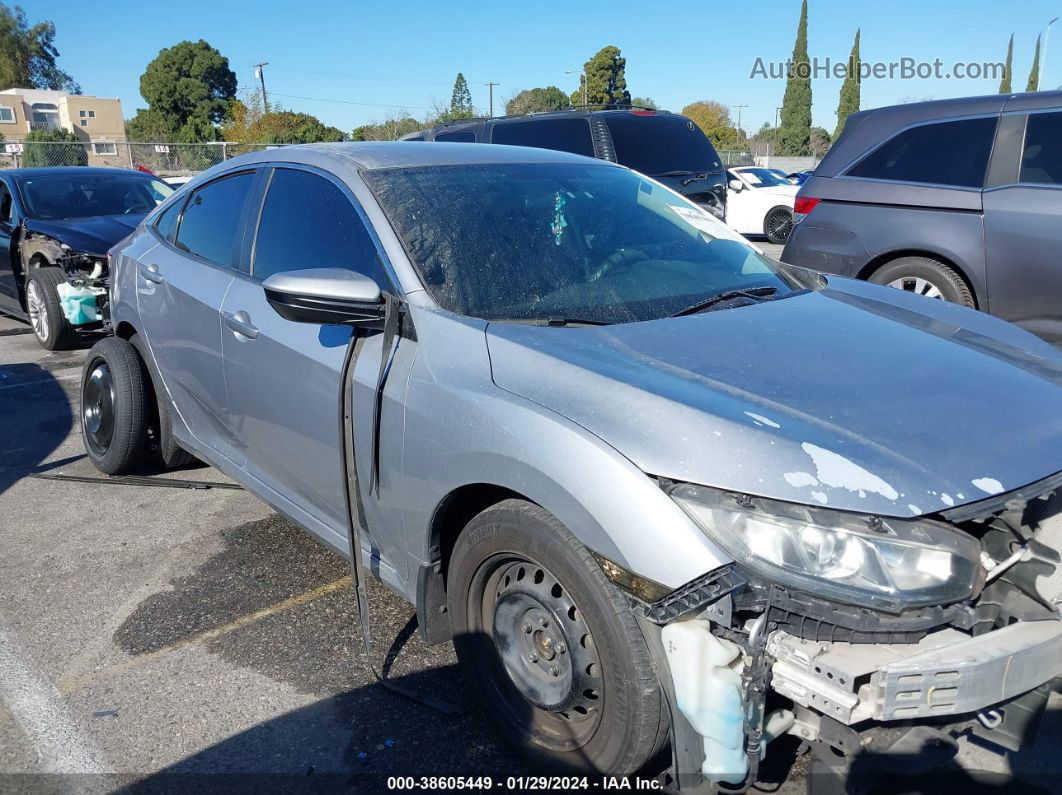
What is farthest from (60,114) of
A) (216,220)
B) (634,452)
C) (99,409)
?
(634,452)

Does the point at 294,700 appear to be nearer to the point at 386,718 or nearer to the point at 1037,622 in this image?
the point at 386,718

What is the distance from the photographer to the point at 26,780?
2.48m

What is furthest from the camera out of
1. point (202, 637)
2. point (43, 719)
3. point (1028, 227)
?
point (1028, 227)

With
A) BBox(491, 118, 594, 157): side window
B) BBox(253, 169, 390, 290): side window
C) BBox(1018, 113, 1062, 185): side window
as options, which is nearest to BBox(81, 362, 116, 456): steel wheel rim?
BBox(253, 169, 390, 290): side window

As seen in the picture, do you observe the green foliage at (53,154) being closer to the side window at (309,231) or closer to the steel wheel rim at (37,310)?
the steel wheel rim at (37,310)

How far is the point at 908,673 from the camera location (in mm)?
1721

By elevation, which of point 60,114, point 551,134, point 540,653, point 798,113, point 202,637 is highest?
point 60,114

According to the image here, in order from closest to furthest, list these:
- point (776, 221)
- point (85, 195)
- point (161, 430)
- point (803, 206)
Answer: point (161, 430), point (803, 206), point (85, 195), point (776, 221)

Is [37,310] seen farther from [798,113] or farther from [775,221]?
[798,113]

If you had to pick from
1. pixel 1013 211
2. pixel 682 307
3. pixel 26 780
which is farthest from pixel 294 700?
pixel 1013 211

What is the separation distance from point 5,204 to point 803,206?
7.31 m

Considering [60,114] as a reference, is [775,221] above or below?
below

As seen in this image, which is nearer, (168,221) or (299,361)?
(299,361)

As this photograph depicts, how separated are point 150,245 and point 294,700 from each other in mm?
2521
